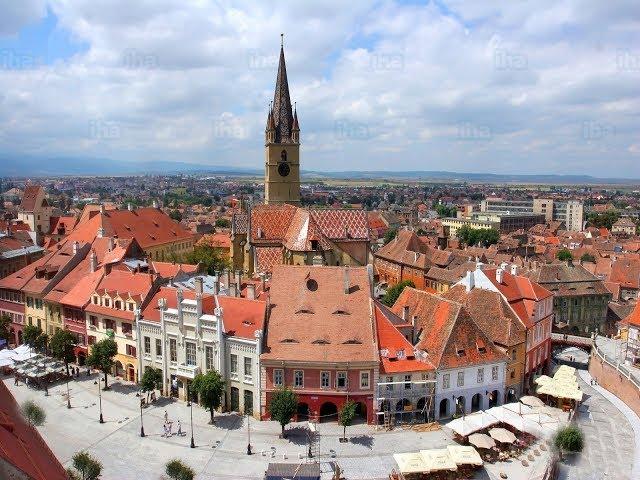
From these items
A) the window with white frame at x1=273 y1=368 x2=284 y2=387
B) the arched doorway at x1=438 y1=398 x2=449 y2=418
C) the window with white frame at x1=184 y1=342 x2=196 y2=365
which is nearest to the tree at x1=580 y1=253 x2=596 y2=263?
the arched doorway at x1=438 y1=398 x2=449 y2=418

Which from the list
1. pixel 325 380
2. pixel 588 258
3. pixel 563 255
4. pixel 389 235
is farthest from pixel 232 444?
pixel 389 235

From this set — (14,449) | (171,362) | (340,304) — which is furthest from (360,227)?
(14,449)

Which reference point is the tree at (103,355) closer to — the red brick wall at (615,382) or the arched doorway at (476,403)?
the arched doorway at (476,403)

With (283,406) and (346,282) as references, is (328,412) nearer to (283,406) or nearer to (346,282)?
(283,406)

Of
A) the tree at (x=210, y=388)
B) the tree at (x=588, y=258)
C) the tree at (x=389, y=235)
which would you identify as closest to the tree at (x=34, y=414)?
the tree at (x=210, y=388)

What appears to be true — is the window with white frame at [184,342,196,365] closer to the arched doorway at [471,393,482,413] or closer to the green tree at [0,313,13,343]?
the arched doorway at [471,393,482,413]
